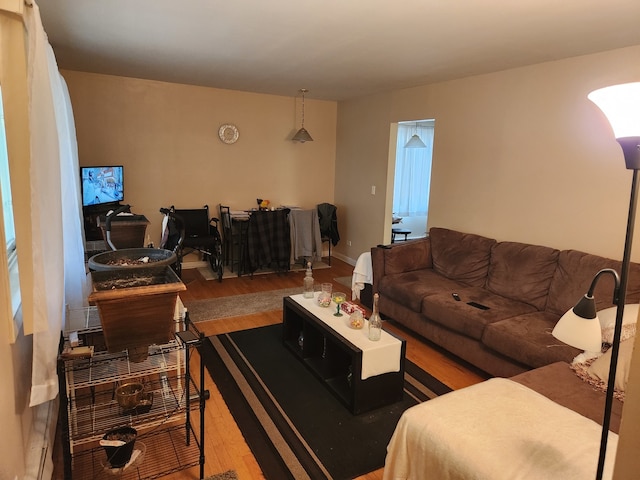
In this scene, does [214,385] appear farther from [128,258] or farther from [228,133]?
[228,133]

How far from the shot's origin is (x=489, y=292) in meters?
3.43

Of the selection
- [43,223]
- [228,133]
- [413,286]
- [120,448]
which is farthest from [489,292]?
[228,133]

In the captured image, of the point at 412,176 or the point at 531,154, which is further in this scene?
the point at 412,176

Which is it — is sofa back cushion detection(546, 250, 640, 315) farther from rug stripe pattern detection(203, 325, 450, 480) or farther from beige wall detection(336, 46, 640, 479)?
rug stripe pattern detection(203, 325, 450, 480)

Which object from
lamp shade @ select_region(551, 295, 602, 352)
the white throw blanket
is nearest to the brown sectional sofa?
the white throw blanket

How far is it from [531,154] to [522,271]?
0.98 meters

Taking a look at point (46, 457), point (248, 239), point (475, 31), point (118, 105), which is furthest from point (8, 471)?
point (118, 105)

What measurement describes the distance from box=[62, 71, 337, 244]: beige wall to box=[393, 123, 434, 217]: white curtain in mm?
1090

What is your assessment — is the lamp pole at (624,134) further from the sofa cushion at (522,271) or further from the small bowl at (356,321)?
the sofa cushion at (522,271)

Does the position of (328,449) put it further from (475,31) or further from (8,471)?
(475,31)

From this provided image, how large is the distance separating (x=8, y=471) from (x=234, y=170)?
4422mm

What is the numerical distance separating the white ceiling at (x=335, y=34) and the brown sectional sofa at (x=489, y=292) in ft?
4.94

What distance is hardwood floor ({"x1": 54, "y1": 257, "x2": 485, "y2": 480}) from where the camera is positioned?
2.01 m

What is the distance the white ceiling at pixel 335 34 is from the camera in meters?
2.23
